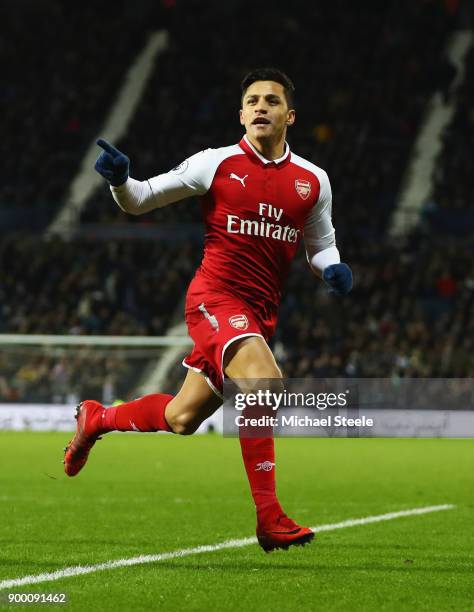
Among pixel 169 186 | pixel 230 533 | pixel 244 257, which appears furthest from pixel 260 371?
pixel 230 533

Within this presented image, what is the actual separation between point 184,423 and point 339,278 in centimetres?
113

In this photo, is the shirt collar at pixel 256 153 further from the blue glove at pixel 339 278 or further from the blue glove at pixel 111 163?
the blue glove at pixel 111 163

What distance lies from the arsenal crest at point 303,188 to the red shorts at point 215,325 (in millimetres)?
657

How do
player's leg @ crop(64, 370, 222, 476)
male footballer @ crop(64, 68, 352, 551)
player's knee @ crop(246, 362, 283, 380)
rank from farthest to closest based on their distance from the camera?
player's leg @ crop(64, 370, 222, 476), male footballer @ crop(64, 68, 352, 551), player's knee @ crop(246, 362, 283, 380)

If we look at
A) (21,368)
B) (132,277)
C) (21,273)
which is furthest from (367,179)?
(21,368)

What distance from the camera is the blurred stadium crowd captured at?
87.6ft

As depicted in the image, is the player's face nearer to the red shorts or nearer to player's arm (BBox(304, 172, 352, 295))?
player's arm (BBox(304, 172, 352, 295))

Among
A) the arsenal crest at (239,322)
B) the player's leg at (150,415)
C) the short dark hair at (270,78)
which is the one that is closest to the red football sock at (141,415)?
the player's leg at (150,415)

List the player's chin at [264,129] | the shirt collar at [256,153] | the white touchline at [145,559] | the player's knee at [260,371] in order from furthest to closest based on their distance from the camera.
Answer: the shirt collar at [256,153]
the player's chin at [264,129]
the player's knee at [260,371]
the white touchline at [145,559]

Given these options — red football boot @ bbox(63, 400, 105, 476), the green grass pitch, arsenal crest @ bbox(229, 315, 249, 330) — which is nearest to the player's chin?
arsenal crest @ bbox(229, 315, 249, 330)

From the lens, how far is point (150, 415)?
6.67 metres

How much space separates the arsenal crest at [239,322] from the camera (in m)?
6.32

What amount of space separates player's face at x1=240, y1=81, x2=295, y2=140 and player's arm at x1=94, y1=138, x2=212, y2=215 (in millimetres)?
304

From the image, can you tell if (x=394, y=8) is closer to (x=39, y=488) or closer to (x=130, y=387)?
(x=130, y=387)
